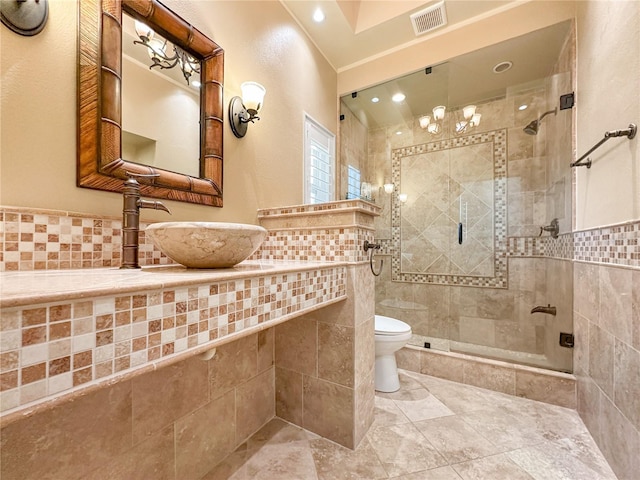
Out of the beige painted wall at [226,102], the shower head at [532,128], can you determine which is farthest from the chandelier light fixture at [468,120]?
the beige painted wall at [226,102]

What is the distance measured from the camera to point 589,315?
1.50 meters

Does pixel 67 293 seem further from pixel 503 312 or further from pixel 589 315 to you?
pixel 503 312

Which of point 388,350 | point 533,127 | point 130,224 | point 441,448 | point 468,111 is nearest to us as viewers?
point 130,224

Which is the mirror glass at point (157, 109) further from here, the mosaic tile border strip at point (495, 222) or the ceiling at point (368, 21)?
the mosaic tile border strip at point (495, 222)

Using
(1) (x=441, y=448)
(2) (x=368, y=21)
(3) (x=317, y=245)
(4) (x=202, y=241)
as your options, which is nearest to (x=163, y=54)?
(4) (x=202, y=241)

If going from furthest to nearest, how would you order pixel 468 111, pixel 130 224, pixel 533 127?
pixel 468 111, pixel 533 127, pixel 130 224

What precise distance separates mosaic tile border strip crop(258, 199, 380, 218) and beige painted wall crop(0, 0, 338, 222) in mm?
104

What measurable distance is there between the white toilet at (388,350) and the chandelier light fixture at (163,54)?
1841 millimetres

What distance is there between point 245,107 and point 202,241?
1.03 m

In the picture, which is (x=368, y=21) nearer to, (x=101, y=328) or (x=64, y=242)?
(x=64, y=242)

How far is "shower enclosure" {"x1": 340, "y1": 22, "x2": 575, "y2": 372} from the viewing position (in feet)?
6.84

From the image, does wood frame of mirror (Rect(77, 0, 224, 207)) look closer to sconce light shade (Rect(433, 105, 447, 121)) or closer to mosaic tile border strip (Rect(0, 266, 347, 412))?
mosaic tile border strip (Rect(0, 266, 347, 412))

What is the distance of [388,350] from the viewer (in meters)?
→ 1.82

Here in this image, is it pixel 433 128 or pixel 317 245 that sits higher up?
pixel 433 128
